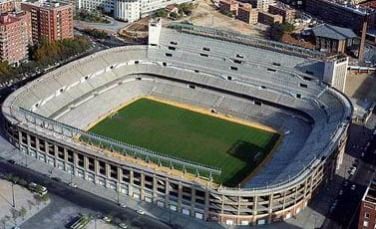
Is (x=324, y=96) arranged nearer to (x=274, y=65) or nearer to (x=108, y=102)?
(x=274, y=65)

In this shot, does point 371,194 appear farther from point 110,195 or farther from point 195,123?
point 195,123

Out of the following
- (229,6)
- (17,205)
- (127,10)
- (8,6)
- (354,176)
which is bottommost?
(17,205)

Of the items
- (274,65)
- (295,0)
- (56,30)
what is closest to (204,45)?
(274,65)

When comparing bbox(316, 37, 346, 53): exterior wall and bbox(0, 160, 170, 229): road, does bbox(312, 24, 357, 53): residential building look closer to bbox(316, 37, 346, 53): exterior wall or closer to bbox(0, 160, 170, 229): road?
bbox(316, 37, 346, 53): exterior wall

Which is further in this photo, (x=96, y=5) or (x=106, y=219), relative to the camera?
(x=96, y=5)

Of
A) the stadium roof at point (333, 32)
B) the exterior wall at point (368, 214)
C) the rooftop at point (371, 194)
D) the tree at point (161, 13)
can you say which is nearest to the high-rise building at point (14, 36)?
the tree at point (161, 13)

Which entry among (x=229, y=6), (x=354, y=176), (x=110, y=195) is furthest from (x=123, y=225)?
(x=229, y=6)

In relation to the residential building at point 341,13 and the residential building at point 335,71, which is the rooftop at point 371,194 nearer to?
the residential building at point 335,71
